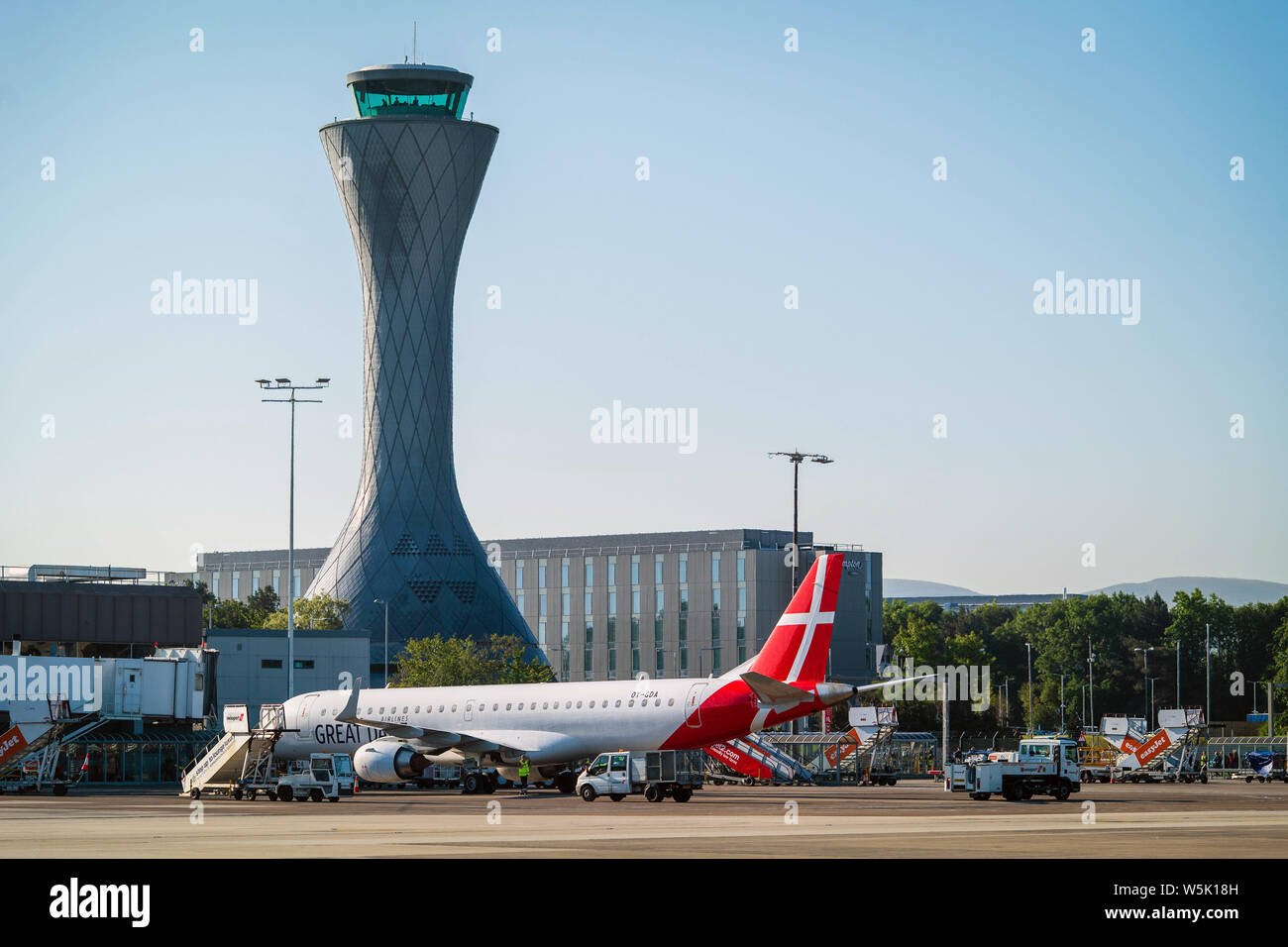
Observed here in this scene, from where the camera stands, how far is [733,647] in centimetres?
18025

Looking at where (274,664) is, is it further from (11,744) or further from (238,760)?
(238,760)

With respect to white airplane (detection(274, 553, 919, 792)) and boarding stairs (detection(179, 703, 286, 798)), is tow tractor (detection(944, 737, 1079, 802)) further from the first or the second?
boarding stairs (detection(179, 703, 286, 798))

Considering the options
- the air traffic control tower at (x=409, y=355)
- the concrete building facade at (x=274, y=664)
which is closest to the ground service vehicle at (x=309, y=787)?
the concrete building facade at (x=274, y=664)

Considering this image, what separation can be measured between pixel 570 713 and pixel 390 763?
6916 millimetres

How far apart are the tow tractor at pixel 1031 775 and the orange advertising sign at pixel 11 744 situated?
37.4m

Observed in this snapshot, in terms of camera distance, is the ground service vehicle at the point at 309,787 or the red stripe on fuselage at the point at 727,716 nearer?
the ground service vehicle at the point at 309,787

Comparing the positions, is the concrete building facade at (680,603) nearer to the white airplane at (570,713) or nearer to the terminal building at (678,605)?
the terminal building at (678,605)

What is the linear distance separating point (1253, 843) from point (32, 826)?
2725cm

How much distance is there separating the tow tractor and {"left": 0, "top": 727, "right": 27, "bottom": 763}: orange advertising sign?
3742 cm

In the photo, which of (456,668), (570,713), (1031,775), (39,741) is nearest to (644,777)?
(570,713)

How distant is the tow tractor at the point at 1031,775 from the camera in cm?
5656

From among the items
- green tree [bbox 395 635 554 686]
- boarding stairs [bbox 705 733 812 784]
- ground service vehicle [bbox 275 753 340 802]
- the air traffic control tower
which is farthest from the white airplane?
the air traffic control tower

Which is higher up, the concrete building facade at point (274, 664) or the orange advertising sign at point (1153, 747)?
the concrete building facade at point (274, 664)
